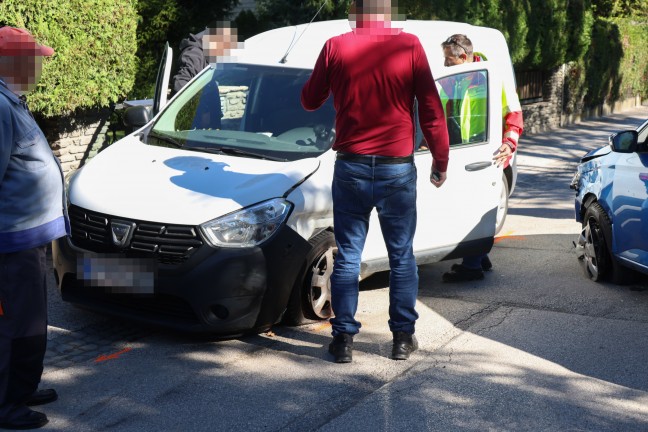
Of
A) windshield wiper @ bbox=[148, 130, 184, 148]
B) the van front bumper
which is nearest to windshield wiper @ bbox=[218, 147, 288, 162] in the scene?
windshield wiper @ bbox=[148, 130, 184, 148]

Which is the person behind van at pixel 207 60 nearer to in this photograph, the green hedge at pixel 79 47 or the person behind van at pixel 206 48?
the person behind van at pixel 206 48

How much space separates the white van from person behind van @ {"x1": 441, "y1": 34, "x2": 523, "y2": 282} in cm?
8

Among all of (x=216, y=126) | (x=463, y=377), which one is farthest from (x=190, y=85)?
(x=463, y=377)

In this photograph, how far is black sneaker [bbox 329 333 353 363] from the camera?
18.8 feet

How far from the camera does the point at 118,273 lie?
5852 mm

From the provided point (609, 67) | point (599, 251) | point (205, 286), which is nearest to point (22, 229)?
point (205, 286)

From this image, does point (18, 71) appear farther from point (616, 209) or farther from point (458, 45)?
point (616, 209)

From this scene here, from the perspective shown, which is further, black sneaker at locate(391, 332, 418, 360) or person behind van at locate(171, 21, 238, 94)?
person behind van at locate(171, 21, 238, 94)

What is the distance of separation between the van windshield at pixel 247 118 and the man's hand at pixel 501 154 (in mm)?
1393

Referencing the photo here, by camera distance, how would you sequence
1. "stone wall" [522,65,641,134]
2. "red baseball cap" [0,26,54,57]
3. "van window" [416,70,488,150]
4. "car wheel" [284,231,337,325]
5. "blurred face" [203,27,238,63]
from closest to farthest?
"red baseball cap" [0,26,54,57], "car wheel" [284,231,337,325], "van window" [416,70,488,150], "blurred face" [203,27,238,63], "stone wall" [522,65,641,134]

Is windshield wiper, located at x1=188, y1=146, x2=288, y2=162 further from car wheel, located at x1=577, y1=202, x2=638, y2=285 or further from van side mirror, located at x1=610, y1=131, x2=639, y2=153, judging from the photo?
car wheel, located at x1=577, y1=202, x2=638, y2=285

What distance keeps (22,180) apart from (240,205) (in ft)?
4.89

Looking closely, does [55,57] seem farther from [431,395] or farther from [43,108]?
[431,395]

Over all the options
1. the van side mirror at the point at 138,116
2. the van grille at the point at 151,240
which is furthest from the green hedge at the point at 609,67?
the van grille at the point at 151,240
